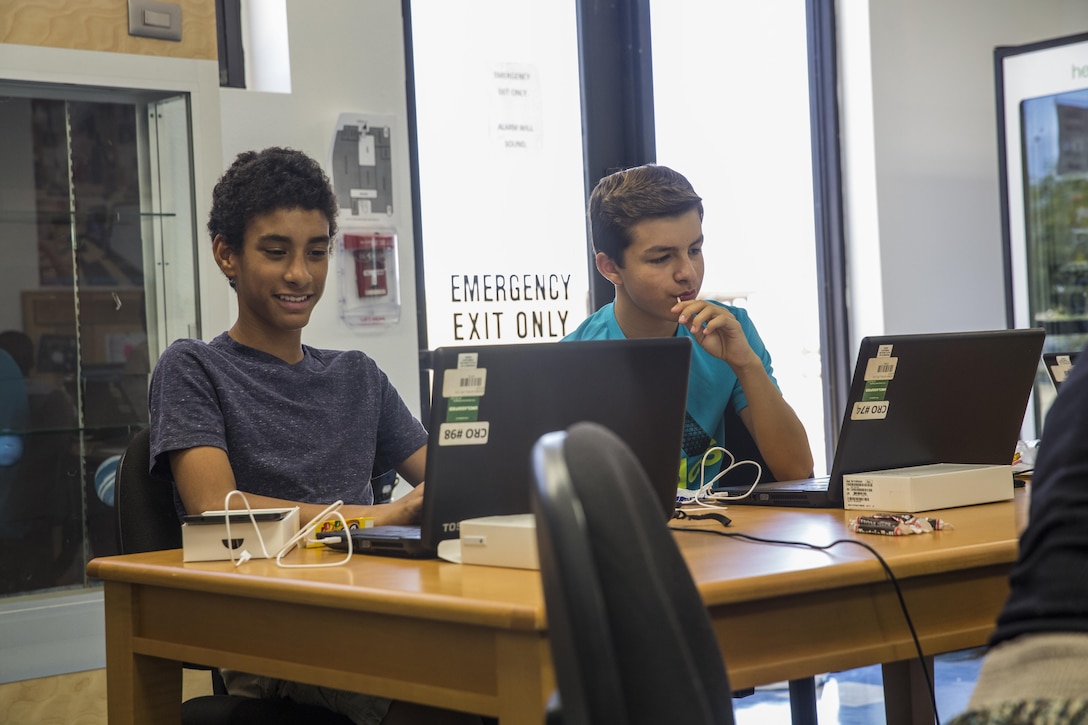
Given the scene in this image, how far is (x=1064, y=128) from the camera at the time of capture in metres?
4.25

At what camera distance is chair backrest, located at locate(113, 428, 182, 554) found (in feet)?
6.17

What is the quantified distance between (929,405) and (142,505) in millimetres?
1209

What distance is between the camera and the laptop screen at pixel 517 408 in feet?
4.60

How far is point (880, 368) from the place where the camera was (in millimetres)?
1700

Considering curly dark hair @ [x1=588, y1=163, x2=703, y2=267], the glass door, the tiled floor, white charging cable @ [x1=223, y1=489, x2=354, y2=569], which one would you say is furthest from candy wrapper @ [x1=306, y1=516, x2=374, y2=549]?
the tiled floor

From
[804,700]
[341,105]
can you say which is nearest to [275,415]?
[804,700]

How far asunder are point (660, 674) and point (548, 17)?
3.36 meters

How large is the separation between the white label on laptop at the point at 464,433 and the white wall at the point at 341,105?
5.51ft

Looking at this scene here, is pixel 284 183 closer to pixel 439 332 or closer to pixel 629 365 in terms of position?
pixel 629 365

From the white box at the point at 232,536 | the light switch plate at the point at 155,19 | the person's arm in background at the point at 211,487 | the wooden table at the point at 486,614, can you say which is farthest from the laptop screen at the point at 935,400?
the light switch plate at the point at 155,19

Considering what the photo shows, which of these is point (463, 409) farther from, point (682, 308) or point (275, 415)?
point (682, 308)

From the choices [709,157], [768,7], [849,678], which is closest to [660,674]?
[849,678]

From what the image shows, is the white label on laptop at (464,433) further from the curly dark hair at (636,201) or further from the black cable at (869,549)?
the curly dark hair at (636,201)

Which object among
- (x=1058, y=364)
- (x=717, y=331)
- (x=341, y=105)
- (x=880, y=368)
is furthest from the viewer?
(x=341, y=105)
